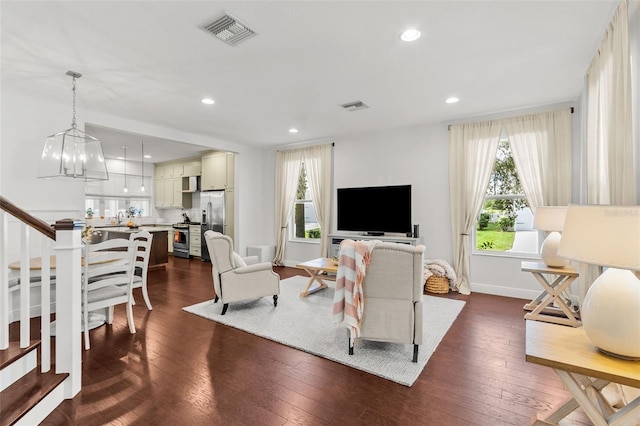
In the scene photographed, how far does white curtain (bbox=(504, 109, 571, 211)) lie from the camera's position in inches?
162

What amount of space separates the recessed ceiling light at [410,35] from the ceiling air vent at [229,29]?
124 cm

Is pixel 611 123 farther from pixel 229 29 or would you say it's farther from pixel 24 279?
pixel 24 279

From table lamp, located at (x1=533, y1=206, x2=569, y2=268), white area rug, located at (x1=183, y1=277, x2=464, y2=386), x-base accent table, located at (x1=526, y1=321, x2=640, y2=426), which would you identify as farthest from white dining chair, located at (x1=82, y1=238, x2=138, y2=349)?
table lamp, located at (x1=533, y1=206, x2=569, y2=268)

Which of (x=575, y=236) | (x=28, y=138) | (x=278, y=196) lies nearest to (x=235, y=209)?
(x=278, y=196)

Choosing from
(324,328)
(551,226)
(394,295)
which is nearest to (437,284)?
(551,226)

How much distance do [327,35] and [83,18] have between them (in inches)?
73.5

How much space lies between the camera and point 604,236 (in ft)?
4.19

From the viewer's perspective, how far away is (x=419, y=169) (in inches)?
208

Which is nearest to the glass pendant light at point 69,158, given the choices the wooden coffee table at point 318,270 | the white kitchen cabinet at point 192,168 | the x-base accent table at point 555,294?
the wooden coffee table at point 318,270

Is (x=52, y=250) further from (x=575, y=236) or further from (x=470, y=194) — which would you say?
(x=470, y=194)

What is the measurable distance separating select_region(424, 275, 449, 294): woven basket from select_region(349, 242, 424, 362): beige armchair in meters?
2.31

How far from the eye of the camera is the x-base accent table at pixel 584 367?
128cm

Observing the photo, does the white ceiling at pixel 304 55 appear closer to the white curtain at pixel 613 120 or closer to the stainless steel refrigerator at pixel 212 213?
the white curtain at pixel 613 120

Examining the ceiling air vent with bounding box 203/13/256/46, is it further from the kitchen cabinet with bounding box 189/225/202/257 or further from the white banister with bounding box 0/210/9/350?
the kitchen cabinet with bounding box 189/225/202/257
